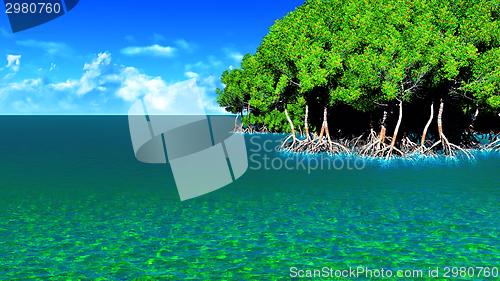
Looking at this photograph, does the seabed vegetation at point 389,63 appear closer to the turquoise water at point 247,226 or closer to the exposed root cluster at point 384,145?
the exposed root cluster at point 384,145

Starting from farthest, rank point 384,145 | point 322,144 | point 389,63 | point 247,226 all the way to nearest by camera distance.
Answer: point 322,144 < point 384,145 < point 389,63 < point 247,226

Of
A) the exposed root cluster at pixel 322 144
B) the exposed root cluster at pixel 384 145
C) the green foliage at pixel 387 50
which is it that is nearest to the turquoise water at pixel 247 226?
the green foliage at pixel 387 50

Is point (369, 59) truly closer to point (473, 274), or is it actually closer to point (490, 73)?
point (490, 73)

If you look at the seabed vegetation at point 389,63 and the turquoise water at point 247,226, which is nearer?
the turquoise water at point 247,226

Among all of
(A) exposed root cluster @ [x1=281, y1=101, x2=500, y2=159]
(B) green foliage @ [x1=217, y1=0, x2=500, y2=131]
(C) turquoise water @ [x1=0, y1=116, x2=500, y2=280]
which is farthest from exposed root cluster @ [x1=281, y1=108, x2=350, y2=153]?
(C) turquoise water @ [x1=0, y1=116, x2=500, y2=280]

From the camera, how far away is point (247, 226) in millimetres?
19953

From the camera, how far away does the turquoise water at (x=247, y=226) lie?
15047 mm

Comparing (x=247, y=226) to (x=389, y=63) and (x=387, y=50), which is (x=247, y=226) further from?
(x=387, y=50)

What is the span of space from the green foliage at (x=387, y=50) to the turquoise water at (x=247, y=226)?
1108 cm

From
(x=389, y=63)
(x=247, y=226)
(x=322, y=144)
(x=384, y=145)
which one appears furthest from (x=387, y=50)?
(x=247, y=226)

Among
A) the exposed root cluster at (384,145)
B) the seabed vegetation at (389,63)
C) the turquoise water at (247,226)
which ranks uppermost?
the seabed vegetation at (389,63)

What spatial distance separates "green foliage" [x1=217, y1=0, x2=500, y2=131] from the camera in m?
41.2

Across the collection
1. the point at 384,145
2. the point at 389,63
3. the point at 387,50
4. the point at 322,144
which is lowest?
the point at 384,145

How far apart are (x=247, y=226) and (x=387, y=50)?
2670 centimetres
